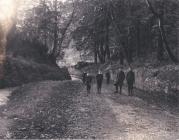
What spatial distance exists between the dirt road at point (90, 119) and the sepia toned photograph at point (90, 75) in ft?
0.13

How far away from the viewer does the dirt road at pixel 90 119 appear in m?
17.2

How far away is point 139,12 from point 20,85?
15371 mm

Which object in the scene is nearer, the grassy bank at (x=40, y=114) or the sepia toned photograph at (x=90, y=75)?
the grassy bank at (x=40, y=114)

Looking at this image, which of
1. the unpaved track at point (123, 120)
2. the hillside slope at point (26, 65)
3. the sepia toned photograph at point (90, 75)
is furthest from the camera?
the hillside slope at point (26, 65)

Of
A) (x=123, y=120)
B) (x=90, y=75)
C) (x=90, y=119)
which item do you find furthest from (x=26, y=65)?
(x=123, y=120)

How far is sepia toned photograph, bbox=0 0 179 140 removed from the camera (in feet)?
61.6

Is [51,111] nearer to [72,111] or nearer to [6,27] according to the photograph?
[72,111]

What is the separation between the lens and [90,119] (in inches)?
803

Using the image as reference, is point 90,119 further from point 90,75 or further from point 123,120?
point 90,75

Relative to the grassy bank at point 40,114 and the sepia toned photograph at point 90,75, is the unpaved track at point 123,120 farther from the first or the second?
the grassy bank at point 40,114

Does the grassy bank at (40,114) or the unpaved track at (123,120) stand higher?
the grassy bank at (40,114)

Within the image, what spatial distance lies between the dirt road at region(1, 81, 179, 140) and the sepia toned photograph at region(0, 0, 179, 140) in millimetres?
39

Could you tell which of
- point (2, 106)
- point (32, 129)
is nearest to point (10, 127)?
point (32, 129)

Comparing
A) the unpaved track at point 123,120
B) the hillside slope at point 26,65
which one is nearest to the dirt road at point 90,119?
the unpaved track at point 123,120
